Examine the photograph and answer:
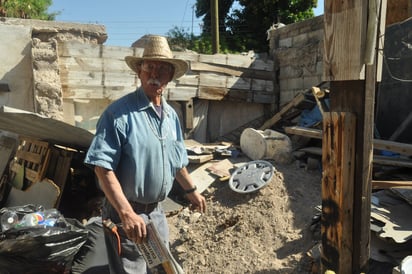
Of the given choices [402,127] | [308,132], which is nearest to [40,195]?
[308,132]

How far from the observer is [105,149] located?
2.16m

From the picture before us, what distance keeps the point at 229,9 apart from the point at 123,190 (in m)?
15.9

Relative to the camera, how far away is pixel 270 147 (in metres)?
5.71

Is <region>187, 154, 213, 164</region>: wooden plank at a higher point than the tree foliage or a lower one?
lower

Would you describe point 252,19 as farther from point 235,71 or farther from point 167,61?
point 167,61

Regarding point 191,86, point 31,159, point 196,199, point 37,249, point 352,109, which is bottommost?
point 37,249

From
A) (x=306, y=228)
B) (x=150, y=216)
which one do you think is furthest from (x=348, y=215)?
(x=306, y=228)

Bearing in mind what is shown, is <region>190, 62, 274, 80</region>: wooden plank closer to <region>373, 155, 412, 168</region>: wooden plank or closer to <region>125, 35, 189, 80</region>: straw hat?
<region>373, 155, 412, 168</region>: wooden plank

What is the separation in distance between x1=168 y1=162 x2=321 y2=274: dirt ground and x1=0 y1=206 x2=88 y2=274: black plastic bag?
4.30 ft

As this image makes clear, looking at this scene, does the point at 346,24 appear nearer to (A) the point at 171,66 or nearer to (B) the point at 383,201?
(A) the point at 171,66

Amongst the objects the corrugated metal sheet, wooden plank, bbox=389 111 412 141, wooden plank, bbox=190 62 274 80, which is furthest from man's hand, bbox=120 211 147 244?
wooden plank, bbox=190 62 274 80

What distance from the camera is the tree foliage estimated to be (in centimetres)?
1434

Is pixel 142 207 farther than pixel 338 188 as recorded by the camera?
Yes

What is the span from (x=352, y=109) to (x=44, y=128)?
3528mm
